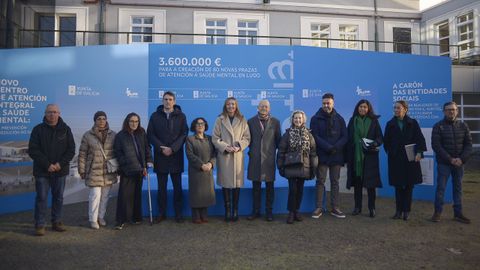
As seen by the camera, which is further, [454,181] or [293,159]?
[454,181]

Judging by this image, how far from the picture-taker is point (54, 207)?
505cm

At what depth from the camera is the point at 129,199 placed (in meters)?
5.25

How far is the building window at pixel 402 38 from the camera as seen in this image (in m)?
16.1

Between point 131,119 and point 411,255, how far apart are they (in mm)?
4132

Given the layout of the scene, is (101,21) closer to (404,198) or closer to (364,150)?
(364,150)

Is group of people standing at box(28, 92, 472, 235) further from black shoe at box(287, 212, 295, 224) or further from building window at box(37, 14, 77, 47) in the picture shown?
building window at box(37, 14, 77, 47)

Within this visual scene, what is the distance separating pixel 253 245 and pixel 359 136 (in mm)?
→ 2611

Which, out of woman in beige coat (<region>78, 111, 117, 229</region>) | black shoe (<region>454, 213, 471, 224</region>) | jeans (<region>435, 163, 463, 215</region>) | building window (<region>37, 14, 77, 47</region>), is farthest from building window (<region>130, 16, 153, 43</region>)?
black shoe (<region>454, 213, 471, 224</region>)

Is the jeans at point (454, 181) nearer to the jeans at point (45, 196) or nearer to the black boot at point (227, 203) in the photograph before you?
the black boot at point (227, 203)

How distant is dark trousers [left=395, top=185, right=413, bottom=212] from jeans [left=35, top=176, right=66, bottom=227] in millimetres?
5163

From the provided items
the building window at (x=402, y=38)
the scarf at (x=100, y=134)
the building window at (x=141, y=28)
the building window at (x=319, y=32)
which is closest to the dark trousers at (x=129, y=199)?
the scarf at (x=100, y=134)

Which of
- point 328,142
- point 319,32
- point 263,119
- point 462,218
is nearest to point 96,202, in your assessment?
point 263,119

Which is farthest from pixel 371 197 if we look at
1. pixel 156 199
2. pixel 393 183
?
pixel 156 199

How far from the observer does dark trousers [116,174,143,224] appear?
5.20 metres
